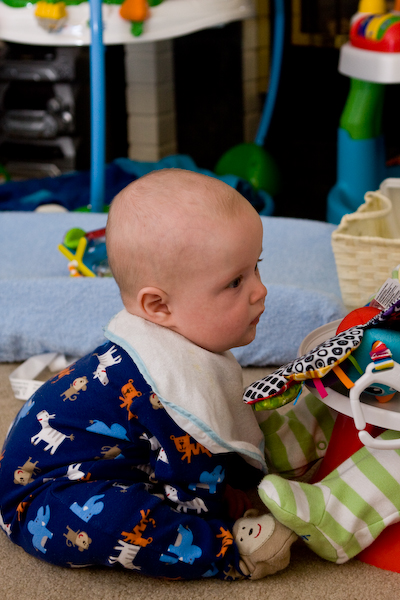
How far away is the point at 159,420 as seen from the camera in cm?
67

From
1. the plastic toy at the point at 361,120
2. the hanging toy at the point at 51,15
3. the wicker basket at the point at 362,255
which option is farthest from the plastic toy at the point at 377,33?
the hanging toy at the point at 51,15

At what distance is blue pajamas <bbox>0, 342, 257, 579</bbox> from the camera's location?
25.8 inches

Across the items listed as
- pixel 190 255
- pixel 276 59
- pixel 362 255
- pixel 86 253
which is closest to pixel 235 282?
pixel 190 255

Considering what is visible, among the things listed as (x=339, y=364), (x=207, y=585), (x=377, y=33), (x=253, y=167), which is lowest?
(x=207, y=585)

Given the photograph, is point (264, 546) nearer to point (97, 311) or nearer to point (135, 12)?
point (97, 311)

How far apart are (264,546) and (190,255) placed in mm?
304

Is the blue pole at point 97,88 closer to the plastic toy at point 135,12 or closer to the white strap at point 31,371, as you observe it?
the plastic toy at point 135,12

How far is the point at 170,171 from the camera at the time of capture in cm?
73

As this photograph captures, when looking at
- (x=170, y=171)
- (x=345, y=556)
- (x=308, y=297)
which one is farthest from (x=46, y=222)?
(x=345, y=556)

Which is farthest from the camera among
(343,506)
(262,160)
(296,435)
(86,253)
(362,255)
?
(262,160)

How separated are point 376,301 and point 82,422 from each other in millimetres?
352

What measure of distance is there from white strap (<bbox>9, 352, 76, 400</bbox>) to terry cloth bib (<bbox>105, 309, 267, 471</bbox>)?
0.32m

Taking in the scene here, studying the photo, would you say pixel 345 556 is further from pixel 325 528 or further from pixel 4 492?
pixel 4 492

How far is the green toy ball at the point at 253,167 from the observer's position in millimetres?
1984
